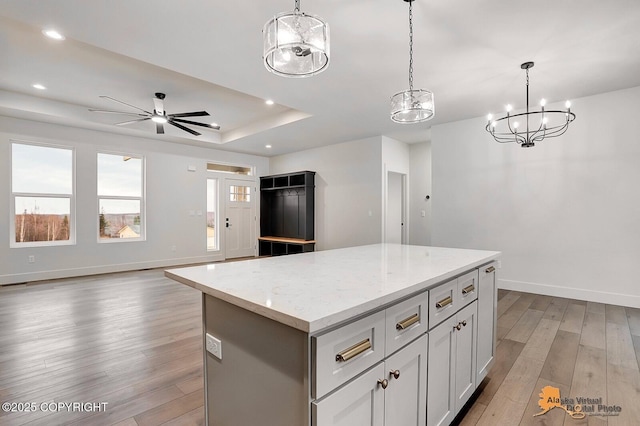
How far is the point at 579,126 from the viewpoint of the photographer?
4.02 metres

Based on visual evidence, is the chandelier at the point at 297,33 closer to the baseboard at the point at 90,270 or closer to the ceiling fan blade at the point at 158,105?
the ceiling fan blade at the point at 158,105

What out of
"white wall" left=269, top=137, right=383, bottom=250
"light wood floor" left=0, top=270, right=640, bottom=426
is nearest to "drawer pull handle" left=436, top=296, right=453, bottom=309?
"light wood floor" left=0, top=270, right=640, bottom=426

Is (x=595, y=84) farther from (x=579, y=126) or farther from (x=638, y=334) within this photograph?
(x=638, y=334)

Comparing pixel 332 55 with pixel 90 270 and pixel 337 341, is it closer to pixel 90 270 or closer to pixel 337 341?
pixel 337 341

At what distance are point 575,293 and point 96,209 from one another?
27.0 feet

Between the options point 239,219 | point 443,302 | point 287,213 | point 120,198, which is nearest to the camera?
point 443,302

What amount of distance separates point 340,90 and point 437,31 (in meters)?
1.49

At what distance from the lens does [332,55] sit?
2963 mm

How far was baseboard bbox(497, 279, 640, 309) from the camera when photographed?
147 inches

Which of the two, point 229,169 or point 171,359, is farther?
point 229,169

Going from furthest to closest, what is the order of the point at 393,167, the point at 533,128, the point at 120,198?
the point at 393,167 < the point at 120,198 < the point at 533,128

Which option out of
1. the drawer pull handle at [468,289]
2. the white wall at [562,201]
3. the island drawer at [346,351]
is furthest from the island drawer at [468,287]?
the white wall at [562,201]

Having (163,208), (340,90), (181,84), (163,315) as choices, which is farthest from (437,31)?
(163,208)

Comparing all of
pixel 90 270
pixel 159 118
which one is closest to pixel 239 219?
pixel 90 270
